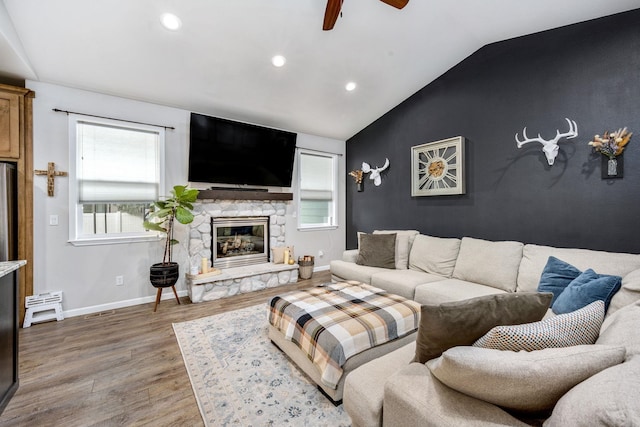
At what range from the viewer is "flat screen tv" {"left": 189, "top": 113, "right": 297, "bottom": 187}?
3.97m

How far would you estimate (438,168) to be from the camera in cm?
399

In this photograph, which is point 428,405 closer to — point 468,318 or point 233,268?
point 468,318

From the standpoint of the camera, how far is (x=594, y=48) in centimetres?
272

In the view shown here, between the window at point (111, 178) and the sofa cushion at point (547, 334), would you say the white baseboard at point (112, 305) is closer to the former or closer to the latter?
the window at point (111, 178)

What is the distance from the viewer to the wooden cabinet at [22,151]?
2.88 m

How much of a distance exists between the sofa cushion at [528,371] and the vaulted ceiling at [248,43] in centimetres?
317

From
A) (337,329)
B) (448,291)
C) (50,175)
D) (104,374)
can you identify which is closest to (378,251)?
(448,291)

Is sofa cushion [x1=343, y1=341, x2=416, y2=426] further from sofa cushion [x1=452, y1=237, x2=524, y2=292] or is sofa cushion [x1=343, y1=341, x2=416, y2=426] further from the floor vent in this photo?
the floor vent

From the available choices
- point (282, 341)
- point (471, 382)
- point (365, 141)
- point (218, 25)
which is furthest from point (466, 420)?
point (365, 141)

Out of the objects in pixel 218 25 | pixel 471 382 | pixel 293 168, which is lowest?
pixel 471 382

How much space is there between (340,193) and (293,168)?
1.24 m

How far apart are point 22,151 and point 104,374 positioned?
Answer: 2.60m

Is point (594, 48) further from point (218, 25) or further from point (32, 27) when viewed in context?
point (32, 27)

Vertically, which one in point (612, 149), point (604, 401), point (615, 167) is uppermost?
point (612, 149)
